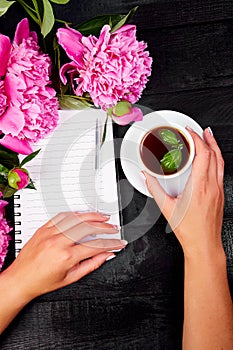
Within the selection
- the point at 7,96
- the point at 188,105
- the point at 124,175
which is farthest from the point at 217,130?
the point at 7,96

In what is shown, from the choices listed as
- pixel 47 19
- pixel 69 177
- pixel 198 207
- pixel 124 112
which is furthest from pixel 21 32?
pixel 198 207

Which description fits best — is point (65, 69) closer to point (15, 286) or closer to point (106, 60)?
point (106, 60)

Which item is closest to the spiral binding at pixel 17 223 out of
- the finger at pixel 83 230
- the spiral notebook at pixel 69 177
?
the spiral notebook at pixel 69 177

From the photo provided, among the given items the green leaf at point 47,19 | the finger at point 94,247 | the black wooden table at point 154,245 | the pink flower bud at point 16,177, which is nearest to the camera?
the green leaf at point 47,19

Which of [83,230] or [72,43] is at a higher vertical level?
[72,43]

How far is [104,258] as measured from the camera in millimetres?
767

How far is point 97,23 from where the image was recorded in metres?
0.65

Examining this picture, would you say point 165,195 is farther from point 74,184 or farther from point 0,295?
point 0,295

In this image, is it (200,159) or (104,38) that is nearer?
(104,38)

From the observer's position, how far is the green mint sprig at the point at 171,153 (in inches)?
30.1

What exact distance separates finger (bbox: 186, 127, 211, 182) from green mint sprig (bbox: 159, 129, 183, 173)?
0.09ft

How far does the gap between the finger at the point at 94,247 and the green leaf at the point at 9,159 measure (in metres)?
0.16

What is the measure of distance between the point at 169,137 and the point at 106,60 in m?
0.23

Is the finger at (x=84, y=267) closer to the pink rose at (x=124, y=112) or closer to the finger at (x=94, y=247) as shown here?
the finger at (x=94, y=247)
